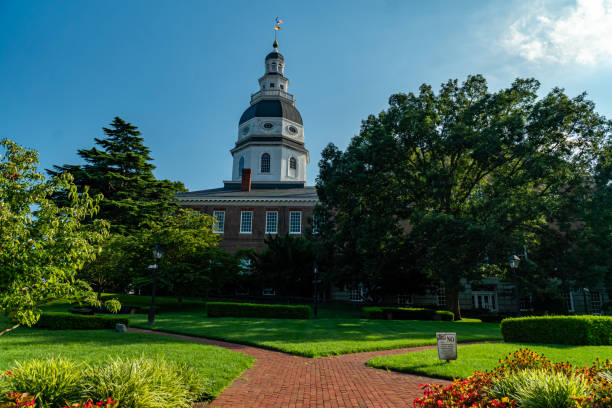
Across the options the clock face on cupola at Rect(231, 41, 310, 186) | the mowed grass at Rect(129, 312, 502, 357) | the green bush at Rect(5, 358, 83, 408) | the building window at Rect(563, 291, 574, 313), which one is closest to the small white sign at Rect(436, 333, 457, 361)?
the mowed grass at Rect(129, 312, 502, 357)

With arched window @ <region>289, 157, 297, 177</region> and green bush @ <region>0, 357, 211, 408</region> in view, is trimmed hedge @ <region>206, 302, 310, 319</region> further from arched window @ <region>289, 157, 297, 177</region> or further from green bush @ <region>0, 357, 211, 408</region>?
arched window @ <region>289, 157, 297, 177</region>

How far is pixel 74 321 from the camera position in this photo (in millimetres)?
17500

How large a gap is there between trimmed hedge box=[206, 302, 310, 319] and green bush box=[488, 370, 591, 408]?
18.4 metres

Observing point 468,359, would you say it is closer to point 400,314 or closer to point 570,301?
point 400,314

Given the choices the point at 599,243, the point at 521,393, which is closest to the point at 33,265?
the point at 521,393

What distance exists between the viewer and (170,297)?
123 feet

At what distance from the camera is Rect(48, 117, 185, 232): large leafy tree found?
116 feet

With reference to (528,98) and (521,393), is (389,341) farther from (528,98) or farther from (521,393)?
(528,98)

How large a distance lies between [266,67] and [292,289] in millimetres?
44208

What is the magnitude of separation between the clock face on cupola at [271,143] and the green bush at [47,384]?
46152 millimetres

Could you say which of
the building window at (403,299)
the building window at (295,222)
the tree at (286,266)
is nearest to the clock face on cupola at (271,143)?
the building window at (295,222)

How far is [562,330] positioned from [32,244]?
17.6 metres

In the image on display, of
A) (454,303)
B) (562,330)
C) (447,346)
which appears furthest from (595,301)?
(447,346)

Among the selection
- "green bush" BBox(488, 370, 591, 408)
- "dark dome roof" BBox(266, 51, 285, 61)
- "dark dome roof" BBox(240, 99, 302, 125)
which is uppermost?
"dark dome roof" BBox(266, 51, 285, 61)
